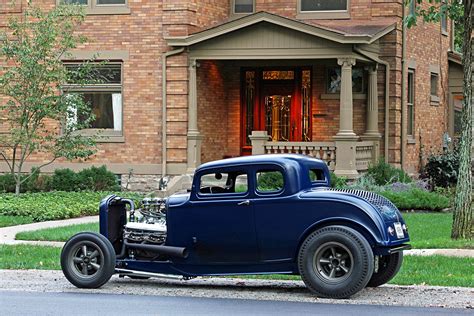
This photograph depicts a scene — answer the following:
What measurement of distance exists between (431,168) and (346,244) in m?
18.0

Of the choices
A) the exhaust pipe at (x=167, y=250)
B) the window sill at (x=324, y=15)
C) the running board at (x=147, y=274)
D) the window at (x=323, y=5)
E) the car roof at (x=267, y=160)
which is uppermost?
the window at (x=323, y=5)

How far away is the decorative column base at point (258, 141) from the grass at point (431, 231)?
195 inches

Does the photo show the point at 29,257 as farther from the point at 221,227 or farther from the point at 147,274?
the point at 221,227

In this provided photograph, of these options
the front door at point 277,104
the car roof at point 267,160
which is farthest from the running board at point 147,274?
the front door at point 277,104

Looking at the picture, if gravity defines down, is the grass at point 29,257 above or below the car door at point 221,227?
below

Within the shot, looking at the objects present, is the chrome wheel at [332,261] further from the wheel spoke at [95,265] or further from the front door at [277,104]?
the front door at [277,104]

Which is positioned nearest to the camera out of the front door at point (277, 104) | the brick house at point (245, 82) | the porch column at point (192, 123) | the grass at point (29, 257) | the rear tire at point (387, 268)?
the rear tire at point (387, 268)

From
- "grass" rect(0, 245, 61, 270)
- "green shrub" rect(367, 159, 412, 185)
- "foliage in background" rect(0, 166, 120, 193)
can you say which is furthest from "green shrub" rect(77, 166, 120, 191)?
"grass" rect(0, 245, 61, 270)

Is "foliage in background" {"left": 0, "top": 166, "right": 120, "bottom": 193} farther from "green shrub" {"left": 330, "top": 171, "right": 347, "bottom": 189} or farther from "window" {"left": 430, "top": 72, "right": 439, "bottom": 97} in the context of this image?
"window" {"left": 430, "top": 72, "right": 439, "bottom": 97}

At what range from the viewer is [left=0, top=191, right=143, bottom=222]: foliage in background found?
2138 centimetres

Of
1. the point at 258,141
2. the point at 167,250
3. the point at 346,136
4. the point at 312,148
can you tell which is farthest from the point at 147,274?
the point at 312,148

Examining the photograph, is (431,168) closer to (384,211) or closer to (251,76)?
(251,76)

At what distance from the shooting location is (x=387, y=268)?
487 inches

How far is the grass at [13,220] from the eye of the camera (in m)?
20.2
